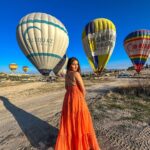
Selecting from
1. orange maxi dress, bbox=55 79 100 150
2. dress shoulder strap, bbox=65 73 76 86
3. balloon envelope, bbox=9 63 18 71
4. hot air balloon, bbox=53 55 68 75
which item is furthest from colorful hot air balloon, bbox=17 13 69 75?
balloon envelope, bbox=9 63 18 71

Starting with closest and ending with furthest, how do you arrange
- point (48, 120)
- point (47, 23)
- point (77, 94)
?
point (77, 94), point (48, 120), point (47, 23)

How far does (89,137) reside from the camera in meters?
5.14

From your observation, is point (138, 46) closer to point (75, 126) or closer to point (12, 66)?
point (75, 126)

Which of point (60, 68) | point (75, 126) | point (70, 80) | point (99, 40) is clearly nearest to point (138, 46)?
point (99, 40)

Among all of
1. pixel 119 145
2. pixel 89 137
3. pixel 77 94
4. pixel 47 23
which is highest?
pixel 47 23

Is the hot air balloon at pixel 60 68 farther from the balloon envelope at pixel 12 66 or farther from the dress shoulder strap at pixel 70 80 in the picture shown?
the dress shoulder strap at pixel 70 80

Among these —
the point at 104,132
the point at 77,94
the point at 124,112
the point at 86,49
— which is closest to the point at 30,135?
the point at 104,132

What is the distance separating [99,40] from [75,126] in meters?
31.3

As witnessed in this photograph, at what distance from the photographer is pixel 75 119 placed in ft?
16.6

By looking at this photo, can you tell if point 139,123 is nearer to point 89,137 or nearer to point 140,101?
point 89,137

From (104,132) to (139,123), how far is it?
1.39 m

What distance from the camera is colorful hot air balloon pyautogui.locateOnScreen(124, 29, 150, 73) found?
128ft

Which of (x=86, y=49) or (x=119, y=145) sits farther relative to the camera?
(x=86, y=49)

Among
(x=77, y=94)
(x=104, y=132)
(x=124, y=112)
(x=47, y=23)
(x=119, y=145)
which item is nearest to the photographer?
(x=77, y=94)
